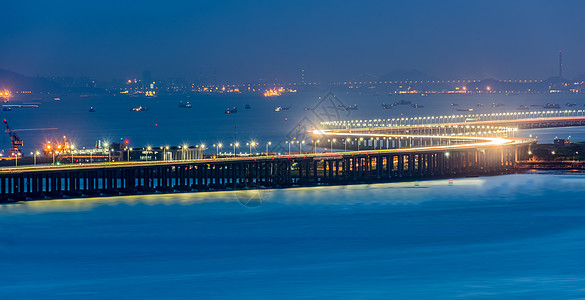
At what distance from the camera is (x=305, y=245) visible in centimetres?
3856

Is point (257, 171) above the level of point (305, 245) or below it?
above

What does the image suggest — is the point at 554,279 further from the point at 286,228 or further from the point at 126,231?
the point at 126,231

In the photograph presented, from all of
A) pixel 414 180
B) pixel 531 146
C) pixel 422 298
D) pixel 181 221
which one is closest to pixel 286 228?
pixel 181 221

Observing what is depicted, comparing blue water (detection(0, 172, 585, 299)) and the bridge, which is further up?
the bridge

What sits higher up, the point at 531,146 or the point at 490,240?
the point at 531,146

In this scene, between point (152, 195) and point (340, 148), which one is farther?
point (340, 148)

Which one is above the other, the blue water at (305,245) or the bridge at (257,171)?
the bridge at (257,171)

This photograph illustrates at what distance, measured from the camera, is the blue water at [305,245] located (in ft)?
100

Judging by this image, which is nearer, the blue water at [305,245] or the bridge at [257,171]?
the blue water at [305,245]

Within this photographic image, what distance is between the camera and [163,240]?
39.6 metres

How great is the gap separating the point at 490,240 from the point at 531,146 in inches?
1393

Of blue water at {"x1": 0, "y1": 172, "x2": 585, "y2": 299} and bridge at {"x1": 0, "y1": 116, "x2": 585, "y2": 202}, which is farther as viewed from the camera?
bridge at {"x1": 0, "y1": 116, "x2": 585, "y2": 202}

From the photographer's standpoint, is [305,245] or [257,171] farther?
[257,171]

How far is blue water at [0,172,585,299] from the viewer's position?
100 feet
